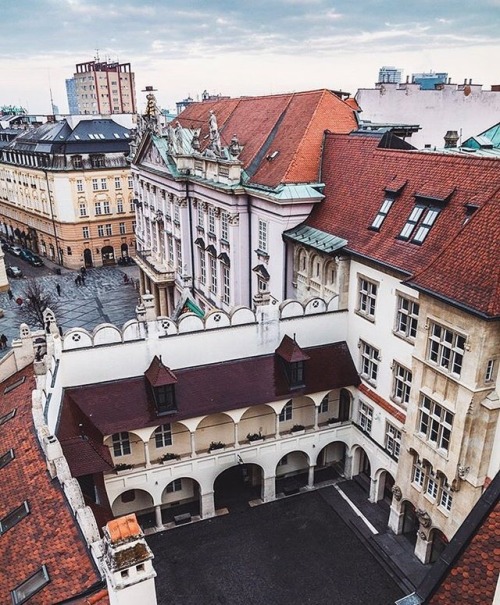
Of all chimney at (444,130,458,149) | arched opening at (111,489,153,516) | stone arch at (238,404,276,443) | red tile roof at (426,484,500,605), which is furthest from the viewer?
chimney at (444,130,458,149)

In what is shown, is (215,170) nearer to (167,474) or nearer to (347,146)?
(347,146)

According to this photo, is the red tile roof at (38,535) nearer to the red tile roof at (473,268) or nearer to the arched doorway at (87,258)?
the red tile roof at (473,268)

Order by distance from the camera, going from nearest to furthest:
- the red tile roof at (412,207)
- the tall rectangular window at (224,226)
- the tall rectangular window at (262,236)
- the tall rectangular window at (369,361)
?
the red tile roof at (412,207) → the tall rectangular window at (369,361) → the tall rectangular window at (262,236) → the tall rectangular window at (224,226)

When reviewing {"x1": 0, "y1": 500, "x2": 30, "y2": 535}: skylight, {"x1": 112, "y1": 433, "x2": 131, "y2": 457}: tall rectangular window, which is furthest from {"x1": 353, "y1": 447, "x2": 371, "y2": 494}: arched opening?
{"x1": 0, "y1": 500, "x2": 30, "y2": 535}: skylight

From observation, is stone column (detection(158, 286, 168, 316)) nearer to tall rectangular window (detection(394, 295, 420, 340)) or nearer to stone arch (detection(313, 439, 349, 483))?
stone arch (detection(313, 439, 349, 483))

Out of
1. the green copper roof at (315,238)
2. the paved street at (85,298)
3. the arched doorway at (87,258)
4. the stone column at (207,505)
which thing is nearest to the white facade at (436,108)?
the green copper roof at (315,238)

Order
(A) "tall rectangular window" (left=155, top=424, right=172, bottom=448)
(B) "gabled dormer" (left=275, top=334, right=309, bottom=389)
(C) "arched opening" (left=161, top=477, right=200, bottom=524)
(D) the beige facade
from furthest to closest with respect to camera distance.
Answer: (D) the beige facade → (C) "arched opening" (left=161, top=477, right=200, bottom=524) → (B) "gabled dormer" (left=275, top=334, right=309, bottom=389) → (A) "tall rectangular window" (left=155, top=424, right=172, bottom=448)

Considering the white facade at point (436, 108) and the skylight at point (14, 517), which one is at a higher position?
the white facade at point (436, 108)
